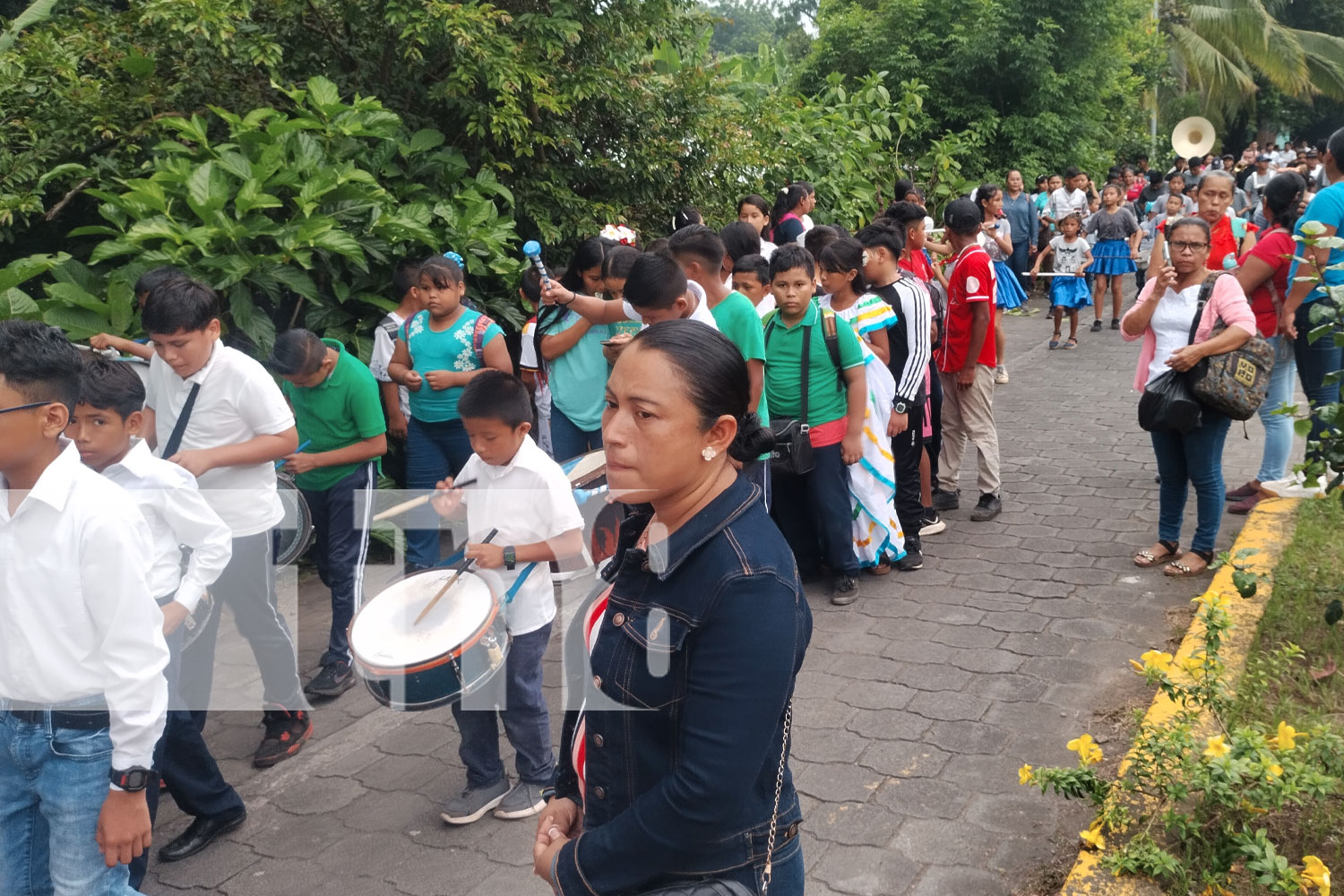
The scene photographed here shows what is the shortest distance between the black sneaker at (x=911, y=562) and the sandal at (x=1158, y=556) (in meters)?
1.16

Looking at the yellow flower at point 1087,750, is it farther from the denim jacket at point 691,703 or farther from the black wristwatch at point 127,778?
the black wristwatch at point 127,778

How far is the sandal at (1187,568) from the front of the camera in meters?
5.89

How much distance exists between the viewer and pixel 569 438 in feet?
19.9

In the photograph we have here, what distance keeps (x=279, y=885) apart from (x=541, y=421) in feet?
11.2

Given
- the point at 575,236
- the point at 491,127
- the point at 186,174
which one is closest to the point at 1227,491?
the point at 575,236

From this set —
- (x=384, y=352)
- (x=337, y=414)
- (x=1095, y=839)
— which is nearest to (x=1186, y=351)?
(x=1095, y=839)

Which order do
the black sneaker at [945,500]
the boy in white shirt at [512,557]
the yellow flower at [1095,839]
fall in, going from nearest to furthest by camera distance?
the yellow flower at [1095,839]
the boy in white shirt at [512,557]
the black sneaker at [945,500]

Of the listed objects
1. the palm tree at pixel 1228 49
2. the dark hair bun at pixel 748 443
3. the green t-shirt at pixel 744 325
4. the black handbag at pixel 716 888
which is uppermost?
the palm tree at pixel 1228 49

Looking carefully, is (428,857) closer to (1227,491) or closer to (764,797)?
(764,797)

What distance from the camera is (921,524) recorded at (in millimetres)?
6883

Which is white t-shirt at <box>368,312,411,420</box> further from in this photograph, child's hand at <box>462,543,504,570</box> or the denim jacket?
the denim jacket

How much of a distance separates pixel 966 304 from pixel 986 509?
1325 mm

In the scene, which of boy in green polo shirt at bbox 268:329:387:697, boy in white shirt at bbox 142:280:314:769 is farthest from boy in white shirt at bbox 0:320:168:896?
boy in green polo shirt at bbox 268:329:387:697

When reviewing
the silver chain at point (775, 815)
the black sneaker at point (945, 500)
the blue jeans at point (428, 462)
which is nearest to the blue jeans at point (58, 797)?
the silver chain at point (775, 815)
